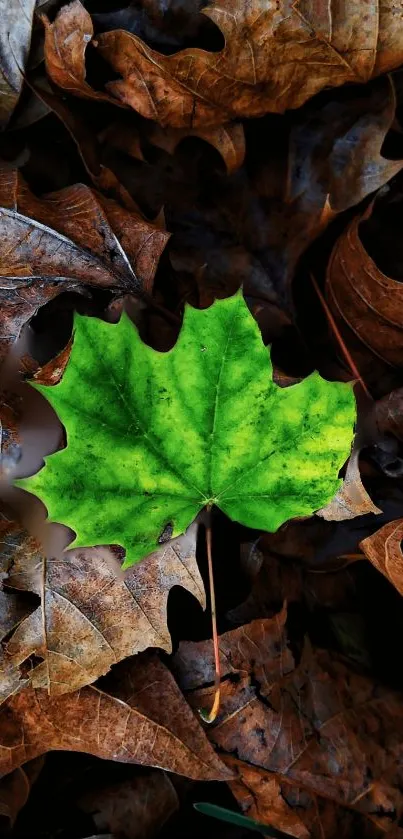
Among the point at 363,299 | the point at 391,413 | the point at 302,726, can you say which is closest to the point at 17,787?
the point at 302,726

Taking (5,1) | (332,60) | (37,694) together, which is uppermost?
(332,60)

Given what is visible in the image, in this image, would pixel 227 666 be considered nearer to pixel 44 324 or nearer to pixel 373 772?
pixel 373 772

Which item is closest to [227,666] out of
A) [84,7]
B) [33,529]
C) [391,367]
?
[33,529]

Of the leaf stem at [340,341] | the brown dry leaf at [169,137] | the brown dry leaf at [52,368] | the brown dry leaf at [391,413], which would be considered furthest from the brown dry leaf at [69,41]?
the brown dry leaf at [391,413]

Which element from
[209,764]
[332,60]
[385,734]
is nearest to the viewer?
[209,764]

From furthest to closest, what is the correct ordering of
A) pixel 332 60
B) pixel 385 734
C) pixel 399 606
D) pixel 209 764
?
pixel 399 606 < pixel 385 734 < pixel 332 60 < pixel 209 764

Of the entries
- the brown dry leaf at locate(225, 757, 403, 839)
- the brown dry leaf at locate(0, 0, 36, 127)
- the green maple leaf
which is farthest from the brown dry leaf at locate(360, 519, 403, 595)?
the brown dry leaf at locate(0, 0, 36, 127)

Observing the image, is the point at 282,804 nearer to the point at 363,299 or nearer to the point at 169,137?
the point at 363,299
